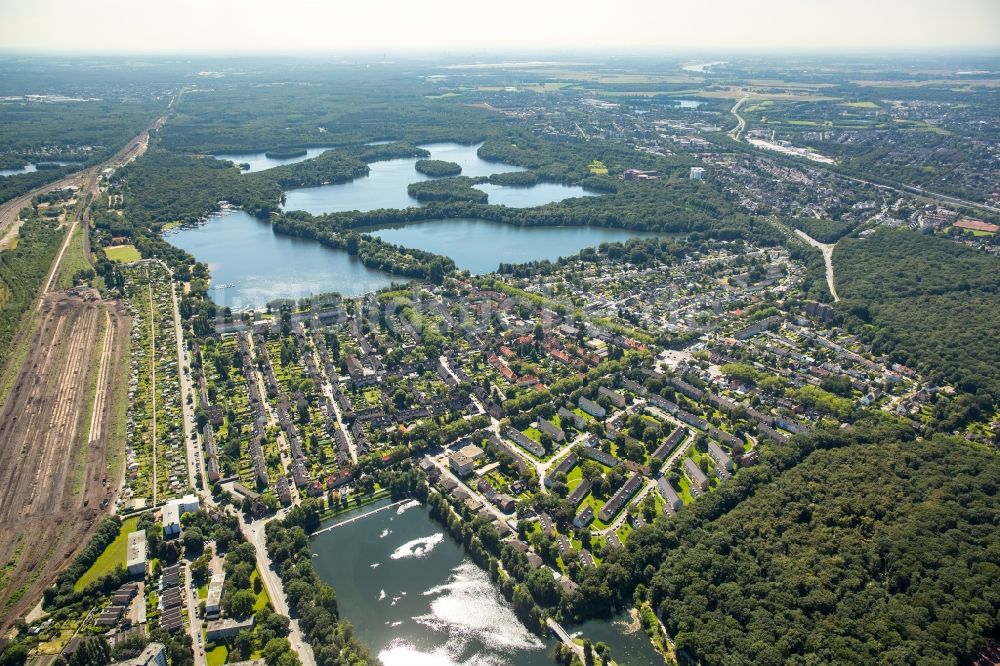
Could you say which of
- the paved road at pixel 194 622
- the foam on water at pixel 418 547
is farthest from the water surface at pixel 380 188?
the paved road at pixel 194 622

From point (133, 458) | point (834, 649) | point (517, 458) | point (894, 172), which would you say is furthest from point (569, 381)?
point (894, 172)

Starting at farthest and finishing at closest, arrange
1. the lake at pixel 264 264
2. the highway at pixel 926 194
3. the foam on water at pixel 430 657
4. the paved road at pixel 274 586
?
the highway at pixel 926 194, the lake at pixel 264 264, the foam on water at pixel 430 657, the paved road at pixel 274 586

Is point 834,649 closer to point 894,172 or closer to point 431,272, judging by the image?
point 431,272

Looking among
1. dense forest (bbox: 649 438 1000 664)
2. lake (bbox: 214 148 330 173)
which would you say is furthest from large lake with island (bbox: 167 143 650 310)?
dense forest (bbox: 649 438 1000 664)

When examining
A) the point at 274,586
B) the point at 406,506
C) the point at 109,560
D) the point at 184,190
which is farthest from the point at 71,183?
the point at 274,586

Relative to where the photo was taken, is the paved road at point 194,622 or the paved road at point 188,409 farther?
the paved road at point 188,409

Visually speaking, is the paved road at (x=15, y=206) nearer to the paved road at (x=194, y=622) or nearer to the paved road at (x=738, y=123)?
the paved road at (x=194, y=622)
